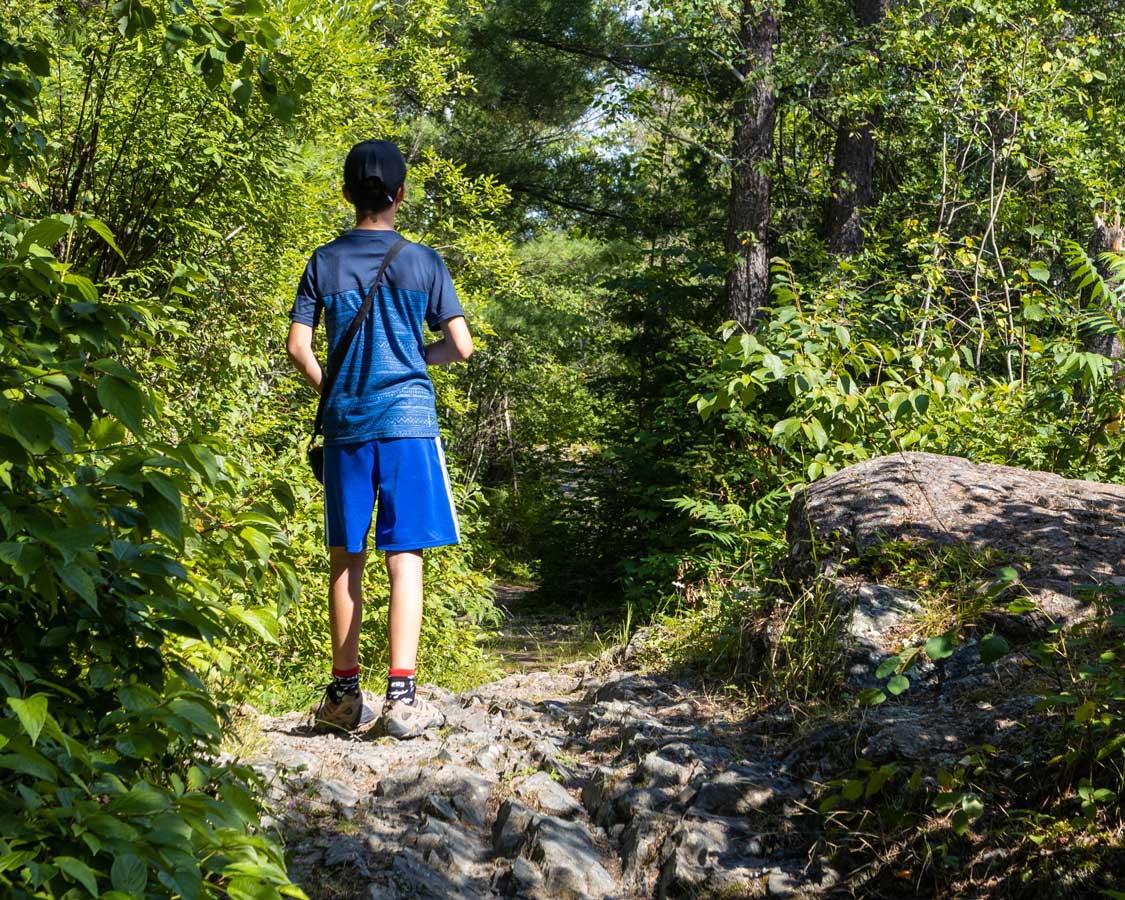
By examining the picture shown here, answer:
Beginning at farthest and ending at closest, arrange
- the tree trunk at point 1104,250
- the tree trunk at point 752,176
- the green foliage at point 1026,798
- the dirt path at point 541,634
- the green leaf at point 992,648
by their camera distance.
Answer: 1. the tree trunk at point 752,176
2. the dirt path at point 541,634
3. the tree trunk at point 1104,250
4. the green leaf at point 992,648
5. the green foliage at point 1026,798

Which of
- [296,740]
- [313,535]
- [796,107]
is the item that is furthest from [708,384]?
[296,740]

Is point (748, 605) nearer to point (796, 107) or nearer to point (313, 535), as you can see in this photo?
point (313, 535)

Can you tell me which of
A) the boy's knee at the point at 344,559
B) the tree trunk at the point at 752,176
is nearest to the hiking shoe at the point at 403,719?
the boy's knee at the point at 344,559

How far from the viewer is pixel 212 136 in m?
6.12

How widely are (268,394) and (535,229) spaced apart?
45.3ft

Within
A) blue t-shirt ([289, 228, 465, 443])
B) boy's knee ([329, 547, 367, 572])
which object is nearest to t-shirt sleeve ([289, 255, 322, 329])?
blue t-shirt ([289, 228, 465, 443])

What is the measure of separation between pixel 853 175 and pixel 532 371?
22.2 feet

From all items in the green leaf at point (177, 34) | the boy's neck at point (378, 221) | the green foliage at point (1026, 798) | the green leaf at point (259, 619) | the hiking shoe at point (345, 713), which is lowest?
the hiking shoe at point (345, 713)

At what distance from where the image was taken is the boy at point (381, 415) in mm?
3811

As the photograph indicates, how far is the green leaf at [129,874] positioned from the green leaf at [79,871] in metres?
0.04

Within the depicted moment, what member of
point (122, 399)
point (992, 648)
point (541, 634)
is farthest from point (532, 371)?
point (122, 399)

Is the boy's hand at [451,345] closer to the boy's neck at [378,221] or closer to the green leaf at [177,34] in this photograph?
the boy's neck at [378,221]

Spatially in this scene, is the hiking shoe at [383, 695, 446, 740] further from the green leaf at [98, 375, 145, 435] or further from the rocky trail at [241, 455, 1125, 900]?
the green leaf at [98, 375, 145, 435]

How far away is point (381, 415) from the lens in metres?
3.79
